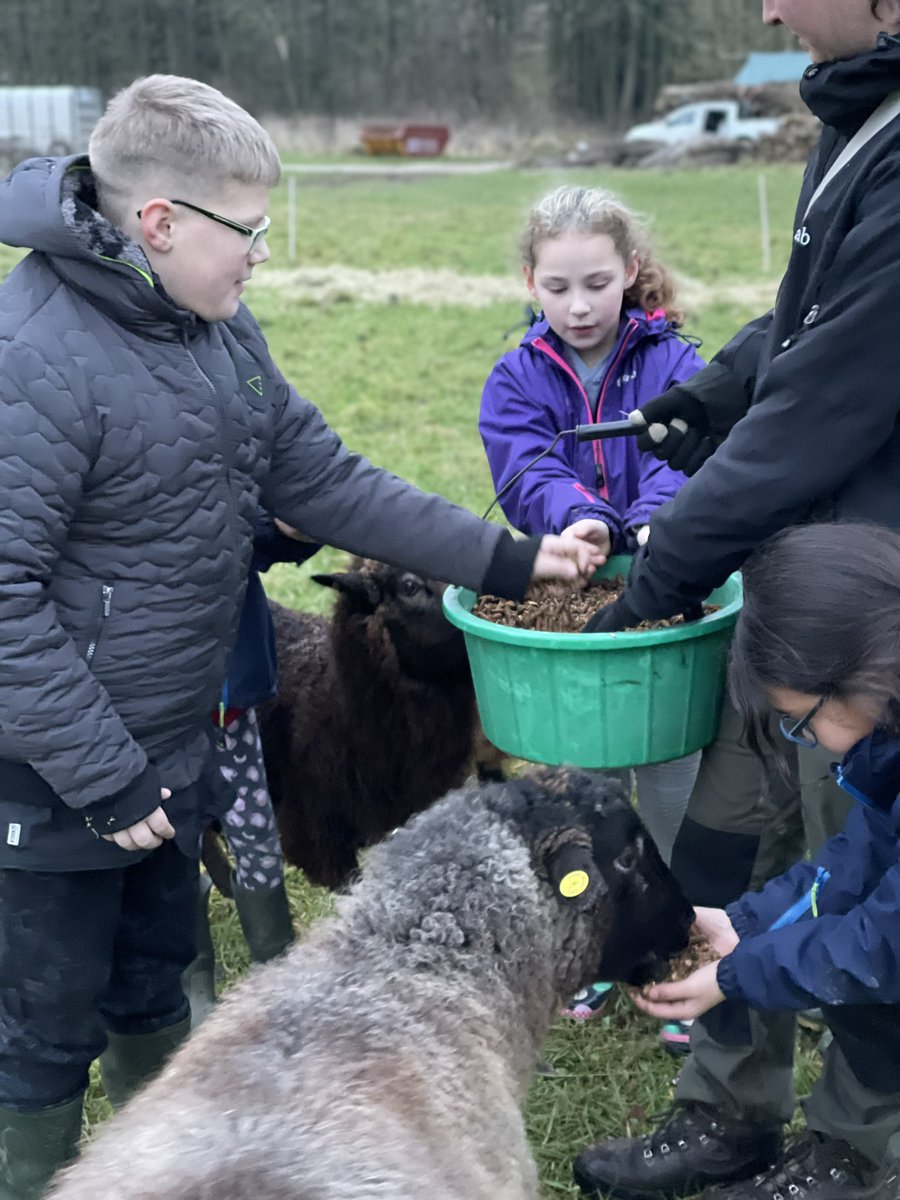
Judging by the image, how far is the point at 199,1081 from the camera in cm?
203

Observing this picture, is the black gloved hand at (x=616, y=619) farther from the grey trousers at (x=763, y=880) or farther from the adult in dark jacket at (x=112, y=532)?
the adult in dark jacket at (x=112, y=532)

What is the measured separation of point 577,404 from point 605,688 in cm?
125

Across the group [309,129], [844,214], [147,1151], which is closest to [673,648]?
[844,214]

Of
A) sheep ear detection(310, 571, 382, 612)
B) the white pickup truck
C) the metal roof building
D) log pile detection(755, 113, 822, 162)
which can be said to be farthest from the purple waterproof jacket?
the metal roof building

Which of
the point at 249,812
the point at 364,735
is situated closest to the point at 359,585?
the point at 364,735

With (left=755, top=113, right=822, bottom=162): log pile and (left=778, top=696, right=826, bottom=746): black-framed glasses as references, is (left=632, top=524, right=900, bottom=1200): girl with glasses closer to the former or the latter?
(left=778, top=696, right=826, bottom=746): black-framed glasses

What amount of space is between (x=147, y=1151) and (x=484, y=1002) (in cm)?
76

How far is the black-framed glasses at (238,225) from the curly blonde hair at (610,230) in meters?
1.27

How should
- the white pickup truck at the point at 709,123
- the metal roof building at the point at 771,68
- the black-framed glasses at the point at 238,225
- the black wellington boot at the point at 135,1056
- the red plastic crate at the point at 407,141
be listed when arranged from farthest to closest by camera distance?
the metal roof building at the point at 771,68
the red plastic crate at the point at 407,141
the white pickup truck at the point at 709,123
the black wellington boot at the point at 135,1056
the black-framed glasses at the point at 238,225

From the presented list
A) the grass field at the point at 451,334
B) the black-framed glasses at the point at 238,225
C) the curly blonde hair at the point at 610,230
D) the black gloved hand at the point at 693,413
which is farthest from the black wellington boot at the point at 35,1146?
the curly blonde hair at the point at 610,230

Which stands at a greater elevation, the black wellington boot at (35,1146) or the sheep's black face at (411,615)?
the sheep's black face at (411,615)

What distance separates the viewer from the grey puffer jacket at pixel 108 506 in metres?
2.27

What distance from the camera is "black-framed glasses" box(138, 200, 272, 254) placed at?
237cm

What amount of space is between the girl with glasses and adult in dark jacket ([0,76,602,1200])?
1.09 metres
